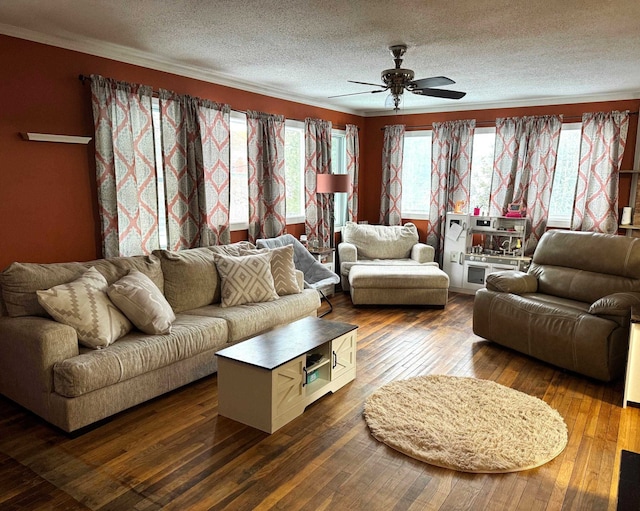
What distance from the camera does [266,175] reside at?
17.6 ft

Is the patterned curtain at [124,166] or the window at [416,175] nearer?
the patterned curtain at [124,166]

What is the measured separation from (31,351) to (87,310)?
0.37 metres

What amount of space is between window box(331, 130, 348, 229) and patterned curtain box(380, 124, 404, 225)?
619 mm

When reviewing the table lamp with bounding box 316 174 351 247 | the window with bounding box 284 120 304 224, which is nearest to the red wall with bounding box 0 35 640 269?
the window with bounding box 284 120 304 224

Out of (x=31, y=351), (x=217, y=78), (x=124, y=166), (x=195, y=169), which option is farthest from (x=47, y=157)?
(x=217, y=78)

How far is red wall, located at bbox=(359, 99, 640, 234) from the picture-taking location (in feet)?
17.8

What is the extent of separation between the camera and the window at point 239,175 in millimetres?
5070

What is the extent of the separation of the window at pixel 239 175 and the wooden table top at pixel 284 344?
6.43 feet

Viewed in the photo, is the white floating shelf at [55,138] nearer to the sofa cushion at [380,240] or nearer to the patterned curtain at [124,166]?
the patterned curtain at [124,166]

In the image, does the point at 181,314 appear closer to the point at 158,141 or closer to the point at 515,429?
the point at 158,141

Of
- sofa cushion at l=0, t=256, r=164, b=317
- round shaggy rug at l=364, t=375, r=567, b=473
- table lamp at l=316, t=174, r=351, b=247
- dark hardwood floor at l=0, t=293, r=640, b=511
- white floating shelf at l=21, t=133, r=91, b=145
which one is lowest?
dark hardwood floor at l=0, t=293, r=640, b=511

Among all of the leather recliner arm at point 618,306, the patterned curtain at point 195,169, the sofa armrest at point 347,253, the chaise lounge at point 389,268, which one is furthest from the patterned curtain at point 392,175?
the leather recliner arm at point 618,306

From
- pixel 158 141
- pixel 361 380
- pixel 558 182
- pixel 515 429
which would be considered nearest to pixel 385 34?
pixel 158 141

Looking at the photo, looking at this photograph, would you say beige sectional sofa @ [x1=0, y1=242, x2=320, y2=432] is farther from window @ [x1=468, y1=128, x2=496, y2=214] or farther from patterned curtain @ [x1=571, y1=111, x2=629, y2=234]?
patterned curtain @ [x1=571, y1=111, x2=629, y2=234]
